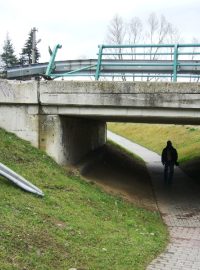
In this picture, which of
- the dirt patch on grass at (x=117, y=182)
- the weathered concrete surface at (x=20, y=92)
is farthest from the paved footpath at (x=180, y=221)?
the weathered concrete surface at (x=20, y=92)

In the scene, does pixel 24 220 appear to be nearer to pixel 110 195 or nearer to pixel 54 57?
pixel 110 195

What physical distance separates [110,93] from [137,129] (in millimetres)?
39634

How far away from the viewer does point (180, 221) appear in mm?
11539

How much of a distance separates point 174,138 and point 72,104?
85.4 feet

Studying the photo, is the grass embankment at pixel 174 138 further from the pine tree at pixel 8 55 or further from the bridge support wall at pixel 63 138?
the pine tree at pixel 8 55

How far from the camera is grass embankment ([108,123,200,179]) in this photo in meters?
25.1

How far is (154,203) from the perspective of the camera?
13539mm

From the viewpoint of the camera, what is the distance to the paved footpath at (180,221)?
25.6 ft

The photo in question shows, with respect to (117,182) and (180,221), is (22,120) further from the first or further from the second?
(180,221)

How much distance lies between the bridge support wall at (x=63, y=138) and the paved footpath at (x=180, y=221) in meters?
3.08

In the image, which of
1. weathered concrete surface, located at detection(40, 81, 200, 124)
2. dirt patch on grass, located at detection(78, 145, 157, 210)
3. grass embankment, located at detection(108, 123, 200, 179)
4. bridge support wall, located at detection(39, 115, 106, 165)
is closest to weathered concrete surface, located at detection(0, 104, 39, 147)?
bridge support wall, located at detection(39, 115, 106, 165)

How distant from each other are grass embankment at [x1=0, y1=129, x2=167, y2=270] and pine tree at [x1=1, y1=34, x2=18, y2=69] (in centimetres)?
2753

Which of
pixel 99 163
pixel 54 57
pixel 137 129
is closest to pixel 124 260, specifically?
pixel 54 57

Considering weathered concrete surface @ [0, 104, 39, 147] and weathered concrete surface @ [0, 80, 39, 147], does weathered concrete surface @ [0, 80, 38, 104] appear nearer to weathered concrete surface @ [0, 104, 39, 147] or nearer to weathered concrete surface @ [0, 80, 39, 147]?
weathered concrete surface @ [0, 80, 39, 147]
